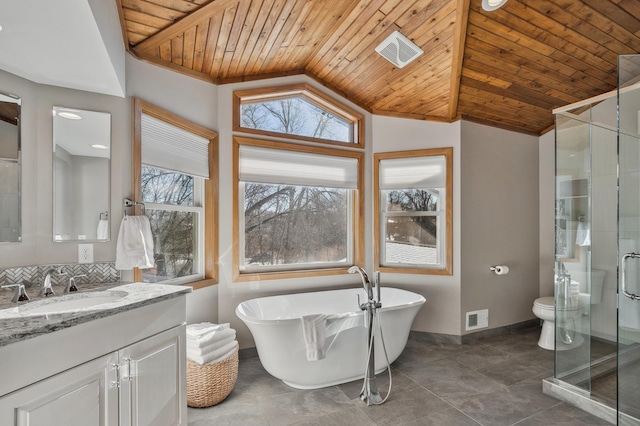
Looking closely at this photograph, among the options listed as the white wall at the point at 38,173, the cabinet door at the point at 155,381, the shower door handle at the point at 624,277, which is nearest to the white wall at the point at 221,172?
the white wall at the point at 38,173

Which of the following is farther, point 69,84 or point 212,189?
point 212,189

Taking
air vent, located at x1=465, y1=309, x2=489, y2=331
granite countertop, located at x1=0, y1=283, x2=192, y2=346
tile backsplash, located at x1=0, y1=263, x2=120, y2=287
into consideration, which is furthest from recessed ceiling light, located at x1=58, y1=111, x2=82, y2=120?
air vent, located at x1=465, y1=309, x2=489, y2=331

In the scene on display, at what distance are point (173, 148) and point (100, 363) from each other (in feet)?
5.44

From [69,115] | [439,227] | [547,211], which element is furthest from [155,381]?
[547,211]

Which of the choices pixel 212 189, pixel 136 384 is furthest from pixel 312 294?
pixel 136 384

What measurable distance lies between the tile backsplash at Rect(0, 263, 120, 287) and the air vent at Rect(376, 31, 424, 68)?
2525 mm

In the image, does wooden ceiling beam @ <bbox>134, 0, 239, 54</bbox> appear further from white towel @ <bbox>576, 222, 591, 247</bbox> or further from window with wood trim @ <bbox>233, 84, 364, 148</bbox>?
white towel @ <bbox>576, 222, 591, 247</bbox>

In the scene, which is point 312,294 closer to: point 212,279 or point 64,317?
point 212,279

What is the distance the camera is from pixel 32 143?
1.89m

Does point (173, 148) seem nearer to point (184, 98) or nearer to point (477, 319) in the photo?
point (184, 98)

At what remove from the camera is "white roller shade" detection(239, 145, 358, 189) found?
10.3 ft

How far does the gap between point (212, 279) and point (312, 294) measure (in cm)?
93

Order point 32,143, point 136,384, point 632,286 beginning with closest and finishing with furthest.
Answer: point 136,384 < point 32,143 < point 632,286

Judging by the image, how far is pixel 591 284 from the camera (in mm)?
2527
